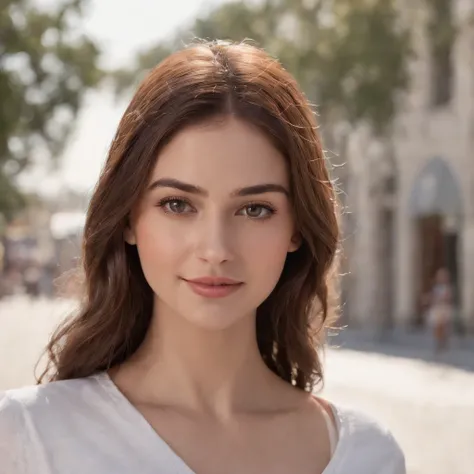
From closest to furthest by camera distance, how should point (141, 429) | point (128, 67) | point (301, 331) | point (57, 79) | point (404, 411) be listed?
point (141, 429) < point (301, 331) < point (404, 411) < point (57, 79) < point (128, 67)

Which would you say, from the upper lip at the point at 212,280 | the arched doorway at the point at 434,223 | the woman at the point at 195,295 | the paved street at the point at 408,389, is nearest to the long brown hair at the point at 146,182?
the woman at the point at 195,295

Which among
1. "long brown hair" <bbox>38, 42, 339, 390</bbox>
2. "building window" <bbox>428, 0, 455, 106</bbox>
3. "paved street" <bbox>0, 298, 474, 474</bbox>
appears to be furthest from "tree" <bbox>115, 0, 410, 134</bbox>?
"long brown hair" <bbox>38, 42, 339, 390</bbox>

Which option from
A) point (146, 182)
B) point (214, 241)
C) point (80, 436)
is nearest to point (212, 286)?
point (214, 241)

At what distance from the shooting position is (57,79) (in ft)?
86.3

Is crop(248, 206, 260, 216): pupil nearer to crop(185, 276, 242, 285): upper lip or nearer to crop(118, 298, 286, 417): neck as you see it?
crop(185, 276, 242, 285): upper lip

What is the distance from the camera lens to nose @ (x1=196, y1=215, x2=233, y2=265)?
8.82ft

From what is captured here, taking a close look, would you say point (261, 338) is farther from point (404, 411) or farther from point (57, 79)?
point (57, 79)

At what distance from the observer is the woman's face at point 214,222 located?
271 cm

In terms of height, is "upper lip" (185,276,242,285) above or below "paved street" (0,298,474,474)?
above

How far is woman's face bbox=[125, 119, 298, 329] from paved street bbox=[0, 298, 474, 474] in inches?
158

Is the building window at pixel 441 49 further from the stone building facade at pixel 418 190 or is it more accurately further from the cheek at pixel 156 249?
the cheek at pixel 156 249

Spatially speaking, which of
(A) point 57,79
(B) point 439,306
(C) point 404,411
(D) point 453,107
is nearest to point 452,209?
(D) point 453,107

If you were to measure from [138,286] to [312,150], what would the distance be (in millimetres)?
535

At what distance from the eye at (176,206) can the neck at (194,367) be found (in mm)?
301
